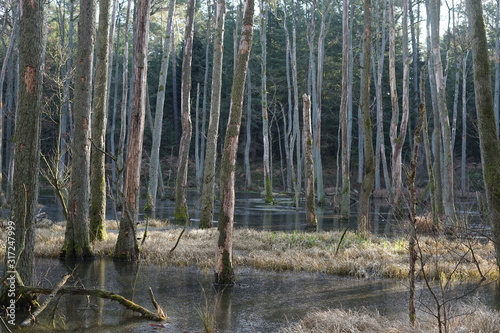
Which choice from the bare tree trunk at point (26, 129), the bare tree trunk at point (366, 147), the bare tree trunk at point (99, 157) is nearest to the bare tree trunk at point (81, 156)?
the bare tree trunk at point (99, 157)

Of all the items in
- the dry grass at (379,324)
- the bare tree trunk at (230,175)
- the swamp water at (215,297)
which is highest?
the bare tree trunk at (230,175)

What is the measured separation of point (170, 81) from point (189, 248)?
1602 inches

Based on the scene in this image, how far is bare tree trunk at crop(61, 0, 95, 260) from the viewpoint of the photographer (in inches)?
414

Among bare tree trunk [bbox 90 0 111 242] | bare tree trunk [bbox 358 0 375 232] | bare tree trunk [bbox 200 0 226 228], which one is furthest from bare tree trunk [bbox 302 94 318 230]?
bare tree trunk [bbox 90 0 111 242]

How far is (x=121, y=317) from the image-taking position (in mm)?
6582

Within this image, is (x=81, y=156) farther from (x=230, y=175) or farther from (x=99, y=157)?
(x=230, y=175)

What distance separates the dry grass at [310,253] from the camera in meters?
9.70

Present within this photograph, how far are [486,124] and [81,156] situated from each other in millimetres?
7790

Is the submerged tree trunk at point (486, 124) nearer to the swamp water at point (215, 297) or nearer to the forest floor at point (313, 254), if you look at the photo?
the forest floor at point (313, 254)

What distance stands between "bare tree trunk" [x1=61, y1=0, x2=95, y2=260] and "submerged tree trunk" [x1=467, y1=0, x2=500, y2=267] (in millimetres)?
7530

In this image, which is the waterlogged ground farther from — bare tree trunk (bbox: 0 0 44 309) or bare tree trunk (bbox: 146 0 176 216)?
bare tree trunk (bbox: 146 0 176 216)

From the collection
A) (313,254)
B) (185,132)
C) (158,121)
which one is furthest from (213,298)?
(158,121)

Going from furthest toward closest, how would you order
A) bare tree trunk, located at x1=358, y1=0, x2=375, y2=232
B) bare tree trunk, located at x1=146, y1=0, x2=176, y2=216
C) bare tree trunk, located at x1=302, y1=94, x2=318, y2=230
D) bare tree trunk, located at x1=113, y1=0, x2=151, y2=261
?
bare tree trunk, located at x1=146, y1=0, x2=176, y2=216, bare tree trunk, located at x1=302, y1=94, x2=318, y2=230, bare tree trunk, located at x1=358, y1=0, x2=375, y2=232, bare tree trunk, located at x1=113, y1=0, x2=151, y2=261

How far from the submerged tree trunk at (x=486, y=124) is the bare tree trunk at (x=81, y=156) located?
753 centimetres
